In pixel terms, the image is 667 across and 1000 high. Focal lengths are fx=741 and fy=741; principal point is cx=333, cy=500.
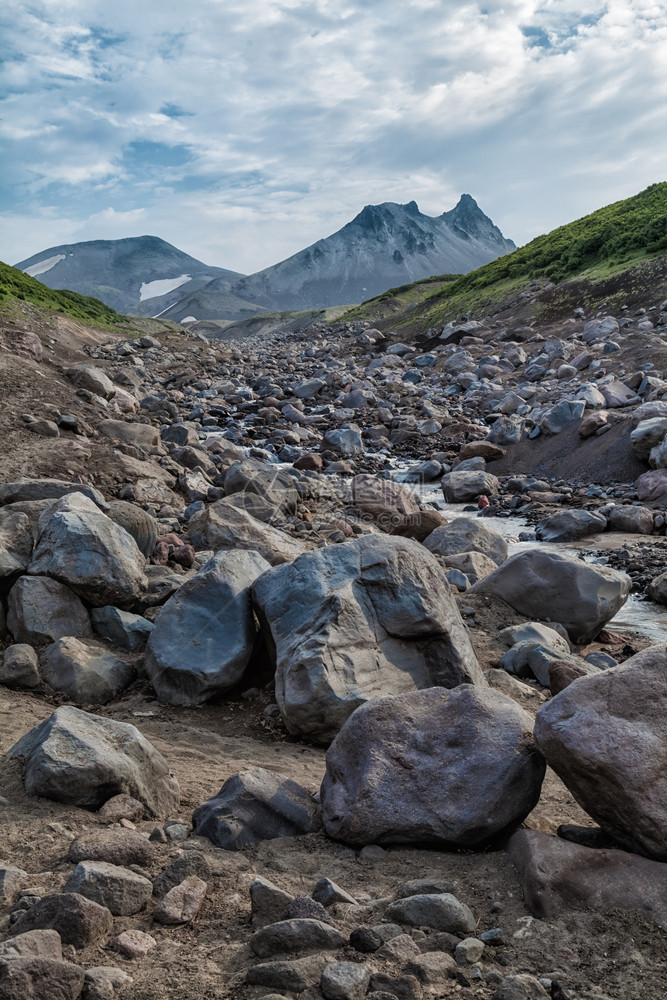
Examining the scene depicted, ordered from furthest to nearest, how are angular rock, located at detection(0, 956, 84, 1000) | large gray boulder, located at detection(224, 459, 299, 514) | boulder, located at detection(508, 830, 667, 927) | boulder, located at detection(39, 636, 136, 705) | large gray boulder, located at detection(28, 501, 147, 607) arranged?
large gray boulder, located at detection(224, 459, 299, 514) → large gray boulder, located at detection(28, 501, 147, 607) → boulder, located at detection(39, 636, 136, 705) → boulder, located at detection(508, 830, 667, 927) → angular rock, located at detection(0, 956, 84, 1000)

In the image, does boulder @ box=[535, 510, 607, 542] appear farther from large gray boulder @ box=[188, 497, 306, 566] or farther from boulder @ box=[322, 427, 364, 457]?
boulder @ box=[322, 427, 364, 457]

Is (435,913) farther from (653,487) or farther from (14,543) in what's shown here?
(653,487)

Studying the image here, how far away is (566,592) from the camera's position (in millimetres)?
6785

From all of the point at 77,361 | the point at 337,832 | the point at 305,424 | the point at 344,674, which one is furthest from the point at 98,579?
the point at 77,361

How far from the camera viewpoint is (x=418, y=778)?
135 inches

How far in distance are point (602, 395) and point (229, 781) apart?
13.5 meters

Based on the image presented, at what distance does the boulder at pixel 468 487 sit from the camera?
12.6m

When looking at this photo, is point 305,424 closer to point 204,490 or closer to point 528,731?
point 204,490

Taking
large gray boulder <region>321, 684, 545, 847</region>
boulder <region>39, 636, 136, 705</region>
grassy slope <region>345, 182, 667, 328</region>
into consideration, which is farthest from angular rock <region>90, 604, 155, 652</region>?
grassy slope <region>345, 182, 667, 328</region>

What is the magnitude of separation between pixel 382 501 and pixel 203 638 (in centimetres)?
563

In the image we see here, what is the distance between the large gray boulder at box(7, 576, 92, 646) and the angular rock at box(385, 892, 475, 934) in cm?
358

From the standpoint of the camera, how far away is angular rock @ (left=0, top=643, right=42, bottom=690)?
495 centimetres

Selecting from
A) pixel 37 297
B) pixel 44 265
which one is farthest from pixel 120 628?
pixel 44 265

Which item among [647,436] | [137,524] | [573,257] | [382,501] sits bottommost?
[382,501]
